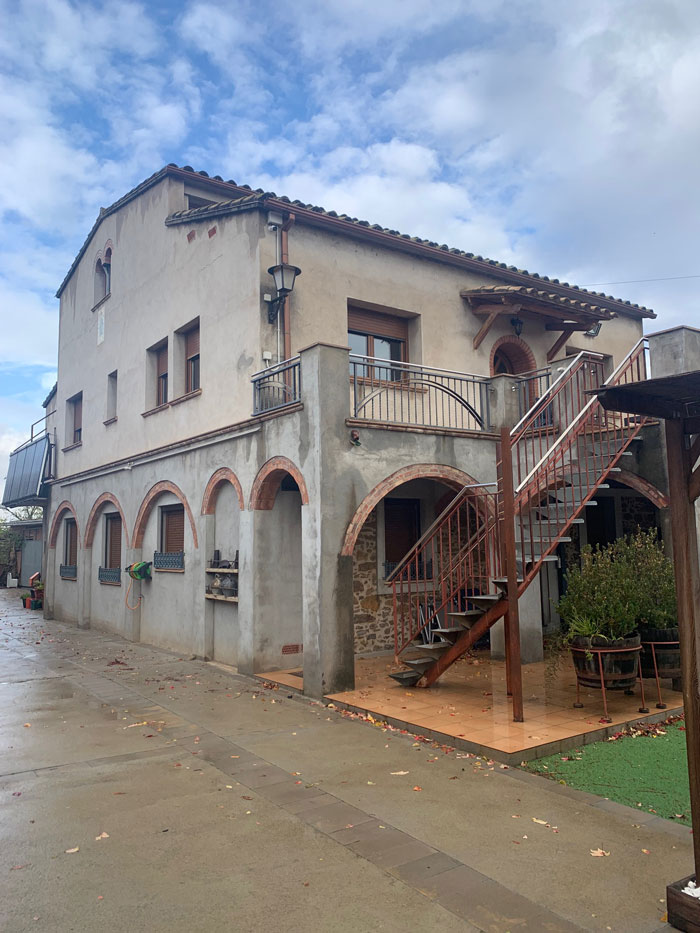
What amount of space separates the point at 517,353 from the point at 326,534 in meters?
6.81

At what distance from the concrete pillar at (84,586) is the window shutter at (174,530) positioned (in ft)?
14.3

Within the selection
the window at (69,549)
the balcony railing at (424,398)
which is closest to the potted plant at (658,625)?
the balcony railing at (424,398)

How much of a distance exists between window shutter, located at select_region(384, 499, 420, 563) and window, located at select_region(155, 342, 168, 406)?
201 inches

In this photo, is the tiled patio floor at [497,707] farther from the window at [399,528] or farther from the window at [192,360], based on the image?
the window at [192,360]

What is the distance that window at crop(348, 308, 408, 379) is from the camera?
11539 millimetres

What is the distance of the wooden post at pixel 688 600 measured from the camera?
3537 millimetres

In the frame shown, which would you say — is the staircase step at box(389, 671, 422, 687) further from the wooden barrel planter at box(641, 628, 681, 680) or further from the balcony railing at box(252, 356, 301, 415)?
the balcony railing at box(252, 356, 301, 415)

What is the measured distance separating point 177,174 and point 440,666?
9.93 meters

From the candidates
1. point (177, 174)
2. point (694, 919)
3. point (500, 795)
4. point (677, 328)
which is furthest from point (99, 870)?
point (177, 174)

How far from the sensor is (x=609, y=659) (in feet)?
22.9

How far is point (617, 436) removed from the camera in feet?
31.0

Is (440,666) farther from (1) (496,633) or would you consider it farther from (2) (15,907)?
(2) (15,907)

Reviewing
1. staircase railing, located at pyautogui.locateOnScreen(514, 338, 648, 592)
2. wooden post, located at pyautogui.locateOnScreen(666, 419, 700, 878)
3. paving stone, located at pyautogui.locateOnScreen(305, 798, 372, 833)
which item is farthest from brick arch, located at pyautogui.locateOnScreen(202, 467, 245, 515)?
wooden post, located at pyautogui.locateOnScreen(666, 419, 700, 878)

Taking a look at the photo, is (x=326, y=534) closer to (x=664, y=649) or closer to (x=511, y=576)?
(x=511, y=576)
